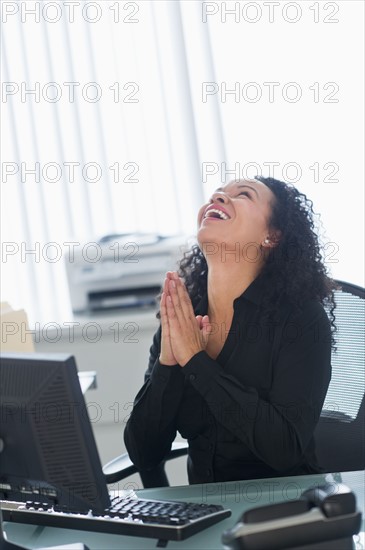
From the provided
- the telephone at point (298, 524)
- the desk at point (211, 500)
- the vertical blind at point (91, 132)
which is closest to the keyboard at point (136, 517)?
the desk at point (211, 500)

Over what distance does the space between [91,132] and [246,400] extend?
234 centimetres

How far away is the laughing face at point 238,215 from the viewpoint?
7.25ft

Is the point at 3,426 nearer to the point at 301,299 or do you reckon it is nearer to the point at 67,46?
the point at 301,299

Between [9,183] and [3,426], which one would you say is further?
[9,183]

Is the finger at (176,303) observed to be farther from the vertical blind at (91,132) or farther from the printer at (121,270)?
the vertical blind at (91,132)

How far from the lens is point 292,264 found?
7.45 feet

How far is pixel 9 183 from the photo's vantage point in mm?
4125

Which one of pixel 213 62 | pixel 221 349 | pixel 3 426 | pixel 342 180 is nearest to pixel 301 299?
pixel 221 349

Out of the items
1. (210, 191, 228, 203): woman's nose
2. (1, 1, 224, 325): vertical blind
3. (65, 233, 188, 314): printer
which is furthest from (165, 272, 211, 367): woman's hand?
(1, 1, 224, 325): vertical blind

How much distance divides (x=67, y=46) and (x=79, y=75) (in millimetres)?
148

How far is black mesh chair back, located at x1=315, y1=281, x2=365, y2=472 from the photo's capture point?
7.21 feet

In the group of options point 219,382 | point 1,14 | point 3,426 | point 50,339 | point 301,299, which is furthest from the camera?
point 1,14

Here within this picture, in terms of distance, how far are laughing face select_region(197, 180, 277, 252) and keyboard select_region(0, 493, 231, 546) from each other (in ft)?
2.44

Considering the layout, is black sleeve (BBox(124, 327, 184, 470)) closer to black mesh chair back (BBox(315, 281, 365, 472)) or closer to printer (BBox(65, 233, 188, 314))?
black mesh chair back (BBox(315, 281, 365, 472))
